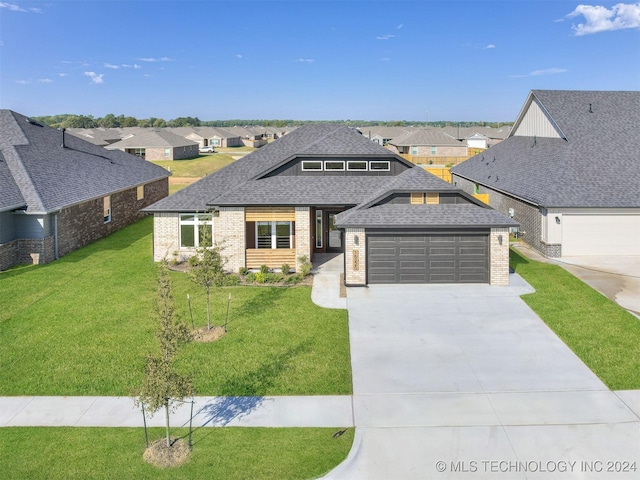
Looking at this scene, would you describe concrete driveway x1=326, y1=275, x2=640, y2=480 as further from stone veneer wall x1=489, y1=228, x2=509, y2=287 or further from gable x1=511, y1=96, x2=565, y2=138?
gable x1=511, y1=96, x2=565, y2=138

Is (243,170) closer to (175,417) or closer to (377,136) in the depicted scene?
(175,417)

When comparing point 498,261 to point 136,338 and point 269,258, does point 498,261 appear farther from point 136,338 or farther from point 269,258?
point 136,338

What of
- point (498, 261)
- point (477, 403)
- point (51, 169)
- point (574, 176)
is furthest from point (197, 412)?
point (574, 176)

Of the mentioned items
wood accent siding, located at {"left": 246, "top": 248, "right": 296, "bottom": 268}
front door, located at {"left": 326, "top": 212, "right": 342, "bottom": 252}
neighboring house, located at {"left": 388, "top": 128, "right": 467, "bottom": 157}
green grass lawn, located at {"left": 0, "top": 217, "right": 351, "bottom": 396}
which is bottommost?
green grass lawn, located at {"left": 0, "top": 217, "right": 351, "bottom": 396}

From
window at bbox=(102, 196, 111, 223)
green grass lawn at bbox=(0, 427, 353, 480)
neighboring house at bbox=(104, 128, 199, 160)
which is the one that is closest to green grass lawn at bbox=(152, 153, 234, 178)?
neighboring house at bbox=(104, 128, 199, 160)

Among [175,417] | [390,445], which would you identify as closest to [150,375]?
[175,417]

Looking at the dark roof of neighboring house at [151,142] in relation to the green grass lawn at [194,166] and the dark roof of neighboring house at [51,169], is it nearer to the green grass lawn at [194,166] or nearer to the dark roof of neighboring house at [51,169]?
the green grass lawn at [194,166]

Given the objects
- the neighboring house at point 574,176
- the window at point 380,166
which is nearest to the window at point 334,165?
the window at point 380,166
